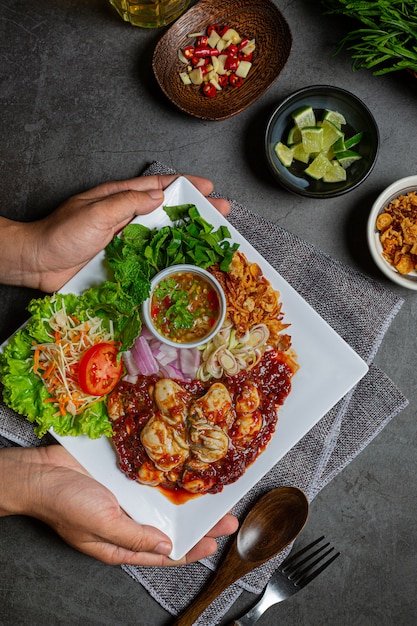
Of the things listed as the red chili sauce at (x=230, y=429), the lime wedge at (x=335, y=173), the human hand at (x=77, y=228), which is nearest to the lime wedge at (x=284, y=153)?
the lime wedge at (x=335, y=173)

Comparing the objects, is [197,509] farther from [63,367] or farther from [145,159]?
[145,159]

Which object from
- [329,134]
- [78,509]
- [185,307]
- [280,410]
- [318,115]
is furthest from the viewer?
[318,115]

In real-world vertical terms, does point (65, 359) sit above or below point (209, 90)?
below

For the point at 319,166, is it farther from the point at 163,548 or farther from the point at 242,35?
the point at 163,548

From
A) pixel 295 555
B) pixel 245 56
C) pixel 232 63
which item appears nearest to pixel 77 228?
pixel 232 63

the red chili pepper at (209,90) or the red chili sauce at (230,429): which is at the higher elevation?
Answer: the red chili pepper at (209,90)

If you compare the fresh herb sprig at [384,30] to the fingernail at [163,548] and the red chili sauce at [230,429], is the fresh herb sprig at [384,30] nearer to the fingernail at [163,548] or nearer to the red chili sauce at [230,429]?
the red chili sauce at [230,429]
